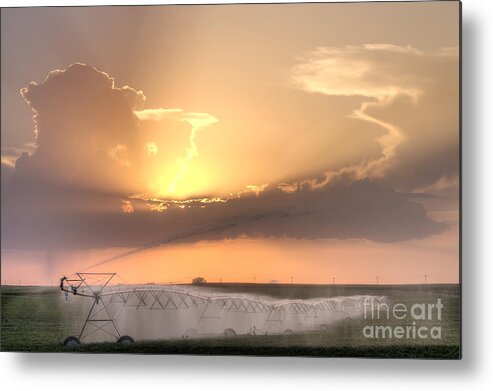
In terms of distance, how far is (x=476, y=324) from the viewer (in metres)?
4.98

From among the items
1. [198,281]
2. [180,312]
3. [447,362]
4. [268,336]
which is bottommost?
[447,362]

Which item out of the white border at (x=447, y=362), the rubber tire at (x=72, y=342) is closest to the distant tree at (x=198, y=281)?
the white border at (x=447, y=362)

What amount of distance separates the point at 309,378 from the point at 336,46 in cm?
158

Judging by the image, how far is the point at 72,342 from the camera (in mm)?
5199

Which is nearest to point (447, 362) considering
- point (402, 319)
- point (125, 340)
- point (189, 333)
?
point (402, 319)

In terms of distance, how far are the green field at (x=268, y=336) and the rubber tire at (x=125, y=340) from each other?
22 millimetres

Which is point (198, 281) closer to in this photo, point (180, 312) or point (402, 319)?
point (180, 312)

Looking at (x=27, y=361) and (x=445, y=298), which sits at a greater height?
(x=445, y=298)

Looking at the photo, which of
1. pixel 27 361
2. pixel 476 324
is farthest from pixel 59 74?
pixel 476 324

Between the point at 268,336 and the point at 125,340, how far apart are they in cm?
69

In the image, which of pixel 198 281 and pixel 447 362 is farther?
pixel 198 281

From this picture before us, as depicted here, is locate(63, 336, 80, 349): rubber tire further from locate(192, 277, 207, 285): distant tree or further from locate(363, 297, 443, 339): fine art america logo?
locate(363, 297, 443, 339): fine art america logo

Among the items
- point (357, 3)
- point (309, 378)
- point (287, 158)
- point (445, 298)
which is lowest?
point (309, 378)

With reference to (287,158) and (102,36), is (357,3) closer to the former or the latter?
(287,158)
